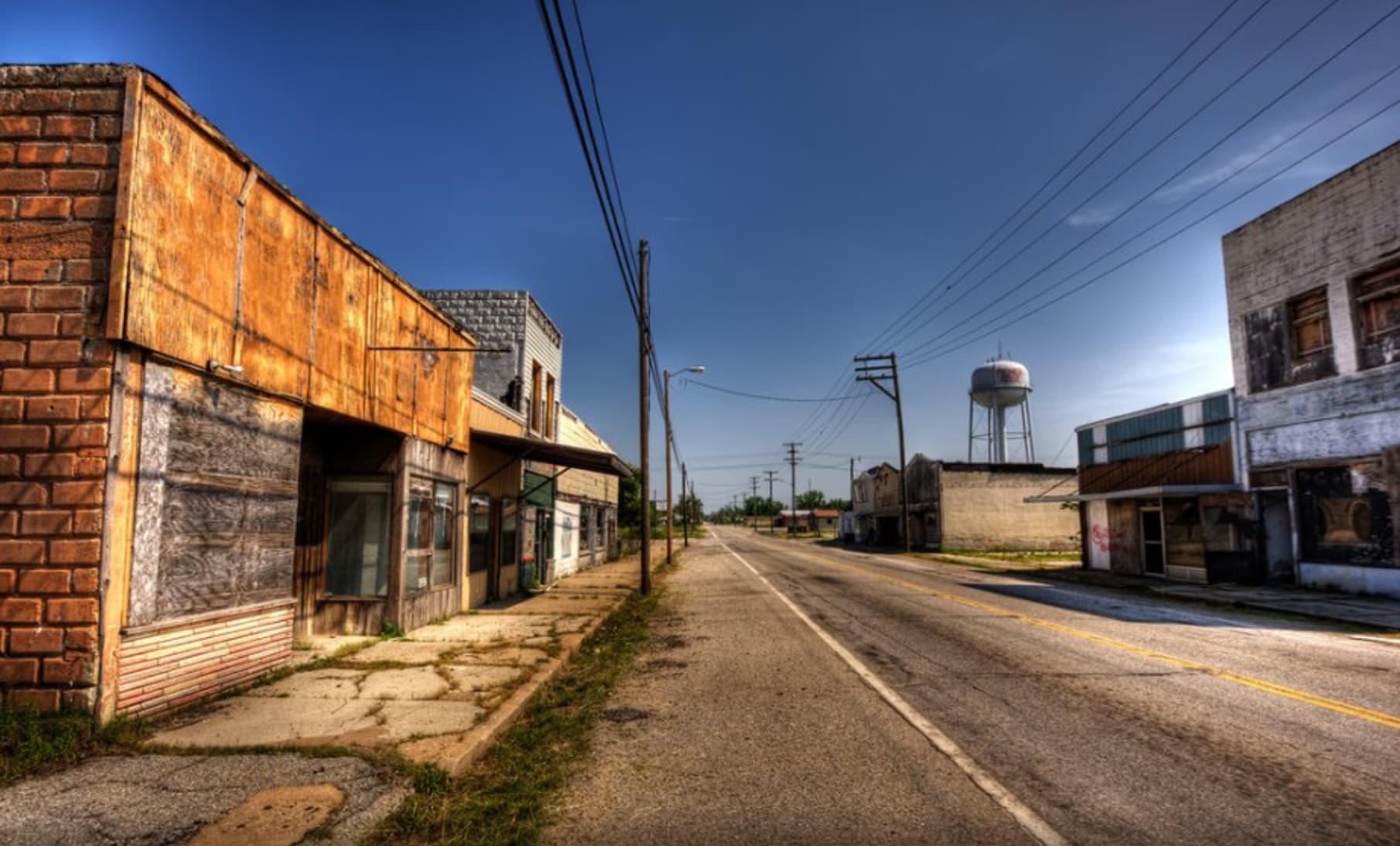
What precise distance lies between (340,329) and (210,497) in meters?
3.30

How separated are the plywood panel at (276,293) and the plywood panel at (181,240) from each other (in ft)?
0.93

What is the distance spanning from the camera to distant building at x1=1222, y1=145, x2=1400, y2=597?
16.6 m

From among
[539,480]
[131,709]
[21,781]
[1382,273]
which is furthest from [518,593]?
[1382,273]

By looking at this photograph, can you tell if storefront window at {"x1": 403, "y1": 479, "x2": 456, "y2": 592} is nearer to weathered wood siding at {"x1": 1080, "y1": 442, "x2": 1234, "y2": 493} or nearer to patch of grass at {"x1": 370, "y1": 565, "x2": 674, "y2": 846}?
patch of grass at {"x1": 370, "y1": 565, "x2": 674, "y2": 846}

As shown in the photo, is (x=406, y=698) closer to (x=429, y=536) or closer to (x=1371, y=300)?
(x=429, y=536)

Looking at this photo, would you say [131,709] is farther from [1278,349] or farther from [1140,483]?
[1140,483]

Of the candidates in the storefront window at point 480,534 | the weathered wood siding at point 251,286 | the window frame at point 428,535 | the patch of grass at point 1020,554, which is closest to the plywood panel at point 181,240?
the weathered wood siding at point 251,286

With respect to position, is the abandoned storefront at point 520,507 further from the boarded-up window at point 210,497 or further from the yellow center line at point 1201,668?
the yellow center line at point 1201,668

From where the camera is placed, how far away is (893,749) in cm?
552

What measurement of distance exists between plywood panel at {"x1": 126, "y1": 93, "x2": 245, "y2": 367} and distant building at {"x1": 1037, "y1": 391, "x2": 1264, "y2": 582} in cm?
2386

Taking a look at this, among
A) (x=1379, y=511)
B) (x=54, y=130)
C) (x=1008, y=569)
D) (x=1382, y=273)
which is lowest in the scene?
(x=1008, y=569)

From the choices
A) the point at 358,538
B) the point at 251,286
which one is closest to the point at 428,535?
the point at 358,538

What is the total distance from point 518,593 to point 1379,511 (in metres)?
20.0

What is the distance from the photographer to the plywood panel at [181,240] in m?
6.37
